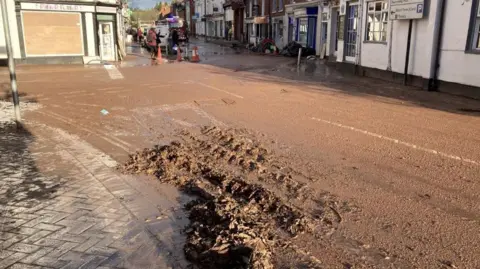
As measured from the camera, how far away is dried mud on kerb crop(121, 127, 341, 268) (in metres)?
3.49

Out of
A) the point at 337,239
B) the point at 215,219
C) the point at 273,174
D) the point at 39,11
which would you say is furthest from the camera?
the point at 39,11

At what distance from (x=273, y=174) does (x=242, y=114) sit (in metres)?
3.99

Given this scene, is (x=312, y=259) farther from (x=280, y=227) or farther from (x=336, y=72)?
(x=336, y=72)

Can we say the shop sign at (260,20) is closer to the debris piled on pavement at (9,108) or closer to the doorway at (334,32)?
the doorway at (334,32)

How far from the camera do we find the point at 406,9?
47.3 ft

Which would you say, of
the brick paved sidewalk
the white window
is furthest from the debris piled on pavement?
the white window

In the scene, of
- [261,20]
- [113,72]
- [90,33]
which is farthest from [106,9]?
[261,20]

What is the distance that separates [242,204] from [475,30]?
1033 centimetres

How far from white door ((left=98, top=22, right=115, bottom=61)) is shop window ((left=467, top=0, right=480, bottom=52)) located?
19.3m

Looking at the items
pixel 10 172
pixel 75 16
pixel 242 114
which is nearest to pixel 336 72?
pixel 242 114

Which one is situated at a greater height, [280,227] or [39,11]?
[39,11]

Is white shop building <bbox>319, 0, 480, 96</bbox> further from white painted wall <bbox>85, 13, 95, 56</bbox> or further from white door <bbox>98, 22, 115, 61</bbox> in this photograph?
white painted wall <bbox>85, 13, 95, 56</bbox>

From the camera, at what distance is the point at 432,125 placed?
8.14 metres

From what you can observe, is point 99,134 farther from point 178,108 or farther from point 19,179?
point 178,108
